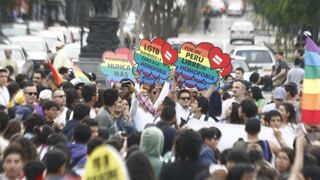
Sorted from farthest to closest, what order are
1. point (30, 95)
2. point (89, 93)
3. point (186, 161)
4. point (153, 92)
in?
point (153, 92) < point (30, 95) < point (89, 93) < point (186, 161)

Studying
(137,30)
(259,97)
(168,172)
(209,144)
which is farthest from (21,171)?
(137,30)

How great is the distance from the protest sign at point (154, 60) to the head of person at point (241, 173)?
7148 mm

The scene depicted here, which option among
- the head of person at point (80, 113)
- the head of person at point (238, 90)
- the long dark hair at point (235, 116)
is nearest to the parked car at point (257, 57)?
the head of person at point (238, 90)

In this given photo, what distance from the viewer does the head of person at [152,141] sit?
9.80 m

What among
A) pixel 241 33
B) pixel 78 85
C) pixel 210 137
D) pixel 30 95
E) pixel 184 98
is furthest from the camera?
pixel 241 33

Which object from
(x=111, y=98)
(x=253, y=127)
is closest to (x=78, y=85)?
(x=111, y=98)

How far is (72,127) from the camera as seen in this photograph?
12141 mm

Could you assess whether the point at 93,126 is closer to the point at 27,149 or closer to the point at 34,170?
the point at 27,149

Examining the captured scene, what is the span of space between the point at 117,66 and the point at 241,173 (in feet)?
32.1

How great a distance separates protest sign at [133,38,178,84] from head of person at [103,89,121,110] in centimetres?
285

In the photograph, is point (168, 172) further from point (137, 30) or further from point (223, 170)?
point (137, 30)

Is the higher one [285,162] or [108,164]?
[108,164]

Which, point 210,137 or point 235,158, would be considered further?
point 210,137

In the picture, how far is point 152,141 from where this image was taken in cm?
983
